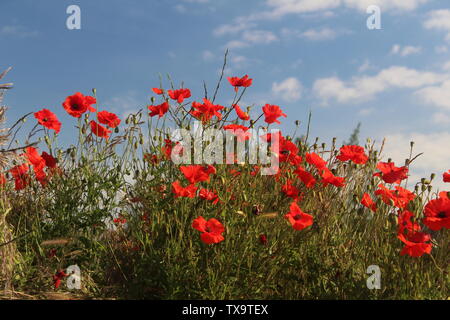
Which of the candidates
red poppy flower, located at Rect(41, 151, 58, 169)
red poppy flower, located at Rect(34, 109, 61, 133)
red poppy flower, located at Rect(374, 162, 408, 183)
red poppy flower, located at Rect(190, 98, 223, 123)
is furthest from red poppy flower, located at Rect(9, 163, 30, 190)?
red poppy flower, located at Rect(374, 162, 408, 183)

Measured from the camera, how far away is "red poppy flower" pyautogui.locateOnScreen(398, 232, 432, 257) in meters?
2.72

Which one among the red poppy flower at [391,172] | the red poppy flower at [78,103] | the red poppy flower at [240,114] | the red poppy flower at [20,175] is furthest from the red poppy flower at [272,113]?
the red poppy flower at [20,175]

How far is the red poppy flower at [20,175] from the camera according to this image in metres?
4.17

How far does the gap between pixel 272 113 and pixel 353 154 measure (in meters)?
0.66

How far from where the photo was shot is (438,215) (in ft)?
9.31

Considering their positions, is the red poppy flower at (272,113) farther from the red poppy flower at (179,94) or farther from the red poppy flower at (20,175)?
the red poppy flower at (20,175)

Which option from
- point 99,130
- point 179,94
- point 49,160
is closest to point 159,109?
point 179,94

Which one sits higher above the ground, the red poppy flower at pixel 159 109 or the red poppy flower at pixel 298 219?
the red poppy flower at pixel 159 109

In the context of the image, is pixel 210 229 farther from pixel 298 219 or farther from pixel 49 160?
pixel 49 160

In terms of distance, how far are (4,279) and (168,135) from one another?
1.55 m

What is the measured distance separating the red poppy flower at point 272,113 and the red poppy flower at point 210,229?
1.22 metres
